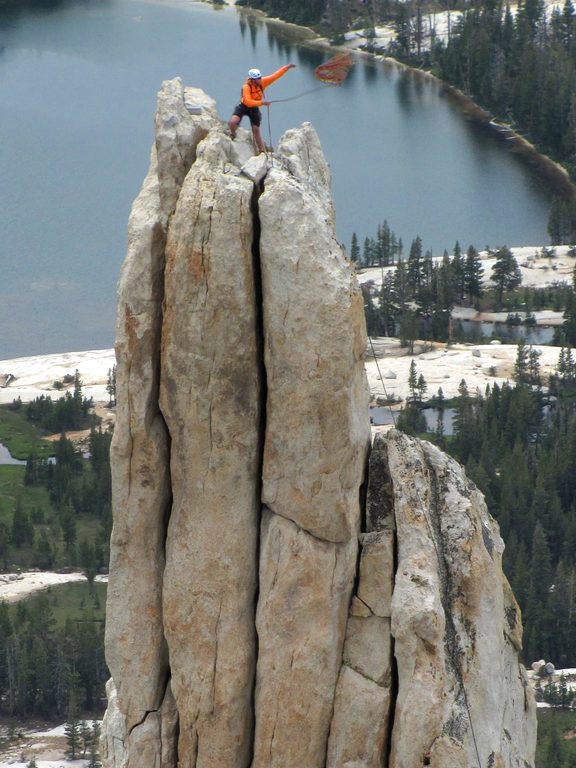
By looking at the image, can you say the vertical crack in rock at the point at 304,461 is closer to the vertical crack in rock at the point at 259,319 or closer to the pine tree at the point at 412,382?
the vertical crack in rock at the point at 259,319

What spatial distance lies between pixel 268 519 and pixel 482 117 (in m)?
158

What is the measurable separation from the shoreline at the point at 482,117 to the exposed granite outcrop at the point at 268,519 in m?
134

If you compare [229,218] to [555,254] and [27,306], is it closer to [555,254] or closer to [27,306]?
[27,306]

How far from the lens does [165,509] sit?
2284 centimetres

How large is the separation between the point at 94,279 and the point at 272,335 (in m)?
109

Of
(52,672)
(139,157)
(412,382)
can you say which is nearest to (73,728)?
(52,672)

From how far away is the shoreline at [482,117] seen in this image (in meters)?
161

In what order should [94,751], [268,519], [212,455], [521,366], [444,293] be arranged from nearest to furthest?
[212,455], [268,519], [94,751], [521,366], [444,293]

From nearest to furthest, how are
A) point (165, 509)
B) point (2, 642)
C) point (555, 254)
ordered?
point (165, 509), point (2, 642), point (555, 254)

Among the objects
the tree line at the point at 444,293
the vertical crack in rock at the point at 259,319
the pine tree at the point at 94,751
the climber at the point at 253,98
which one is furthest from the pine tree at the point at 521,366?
the vertical crack in rock at the point at 259,319

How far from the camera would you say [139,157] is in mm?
152750

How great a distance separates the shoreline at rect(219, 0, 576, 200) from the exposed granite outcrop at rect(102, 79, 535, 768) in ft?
440

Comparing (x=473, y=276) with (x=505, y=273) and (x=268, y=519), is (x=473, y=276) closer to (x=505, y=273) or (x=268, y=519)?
(x=505, y=273)

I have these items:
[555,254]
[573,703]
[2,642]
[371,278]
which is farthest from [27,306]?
[573,703]
